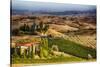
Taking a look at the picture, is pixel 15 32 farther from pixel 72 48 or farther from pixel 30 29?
pixel 72 48

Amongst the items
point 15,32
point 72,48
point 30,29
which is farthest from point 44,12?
point 72,48

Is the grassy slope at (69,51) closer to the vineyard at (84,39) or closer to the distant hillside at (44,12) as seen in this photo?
the vineyard at (84,39)

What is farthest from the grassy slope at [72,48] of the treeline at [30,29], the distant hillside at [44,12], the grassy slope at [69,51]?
the distant hillside at [44,12]

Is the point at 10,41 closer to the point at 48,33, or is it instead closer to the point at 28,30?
the point at 28,30

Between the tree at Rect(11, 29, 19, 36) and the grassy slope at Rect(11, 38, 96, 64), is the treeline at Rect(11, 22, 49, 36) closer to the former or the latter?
the tree at Rect(11, 29, 19, 36)

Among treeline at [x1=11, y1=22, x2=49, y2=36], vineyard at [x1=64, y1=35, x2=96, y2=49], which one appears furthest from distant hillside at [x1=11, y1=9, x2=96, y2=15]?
vineyard at [x1=64, y1=35, x2=96, y2=49]
